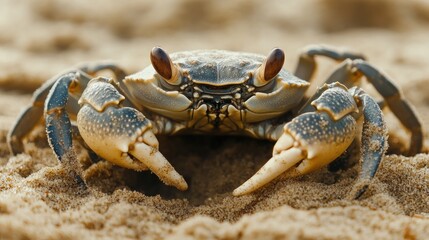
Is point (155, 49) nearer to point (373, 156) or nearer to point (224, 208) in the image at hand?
point (224, 208)

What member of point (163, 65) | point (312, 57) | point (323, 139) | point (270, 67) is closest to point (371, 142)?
point (323, 139)

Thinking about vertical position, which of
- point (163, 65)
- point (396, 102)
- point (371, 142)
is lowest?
point (396, 102)

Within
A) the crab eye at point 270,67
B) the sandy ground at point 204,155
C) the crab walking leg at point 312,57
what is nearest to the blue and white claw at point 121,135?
the sandy ground at point 204,155

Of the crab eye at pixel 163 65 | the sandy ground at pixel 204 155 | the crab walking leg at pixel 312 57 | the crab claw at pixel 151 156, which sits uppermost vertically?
the crab eye at pixel 163 65

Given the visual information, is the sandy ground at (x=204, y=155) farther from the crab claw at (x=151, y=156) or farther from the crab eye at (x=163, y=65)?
the crab eye at (x=163, y=65)

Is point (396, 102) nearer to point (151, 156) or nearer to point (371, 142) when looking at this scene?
point (371, 142)

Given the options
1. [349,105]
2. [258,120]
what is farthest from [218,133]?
[349,105]
